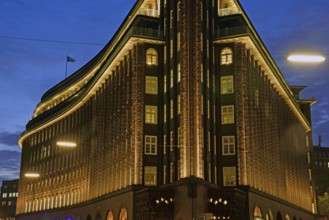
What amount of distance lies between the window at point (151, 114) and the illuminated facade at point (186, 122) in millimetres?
126

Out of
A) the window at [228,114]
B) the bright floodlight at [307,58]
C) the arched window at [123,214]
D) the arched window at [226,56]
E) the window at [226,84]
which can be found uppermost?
the arched window at [226,56]

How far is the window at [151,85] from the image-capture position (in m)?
62.3

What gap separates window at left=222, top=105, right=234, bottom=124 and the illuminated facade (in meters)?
0.12

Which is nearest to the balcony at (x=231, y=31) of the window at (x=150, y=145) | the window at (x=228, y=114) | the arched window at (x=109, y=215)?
the window at (x=228, y=114)

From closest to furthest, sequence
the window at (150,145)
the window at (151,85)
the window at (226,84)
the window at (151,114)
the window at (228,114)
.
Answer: the window at (150,145) < the window at (228,114) < the window at (151,114) < the window at (226,84) < the window at (151,85)

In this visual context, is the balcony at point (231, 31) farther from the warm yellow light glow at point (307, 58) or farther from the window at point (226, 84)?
the warm yellow light glow at point (307, 58)

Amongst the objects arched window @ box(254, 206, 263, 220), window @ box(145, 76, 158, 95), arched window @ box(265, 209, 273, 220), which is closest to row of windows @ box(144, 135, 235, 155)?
window @ box(145, 76, 158, 95)

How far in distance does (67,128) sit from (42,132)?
15.5 metres

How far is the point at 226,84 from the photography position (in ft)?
203

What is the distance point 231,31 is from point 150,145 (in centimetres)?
1749

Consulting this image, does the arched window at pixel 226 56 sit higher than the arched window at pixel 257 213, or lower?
higher

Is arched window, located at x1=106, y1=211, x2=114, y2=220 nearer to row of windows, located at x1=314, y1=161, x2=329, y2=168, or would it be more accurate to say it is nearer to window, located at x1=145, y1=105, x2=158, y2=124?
window, located at x1=145, y1=105, x2=158, y2=124

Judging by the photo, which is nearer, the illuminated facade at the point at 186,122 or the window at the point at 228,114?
the illuminated facade at the point at 186,122

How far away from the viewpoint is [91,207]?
256ft
